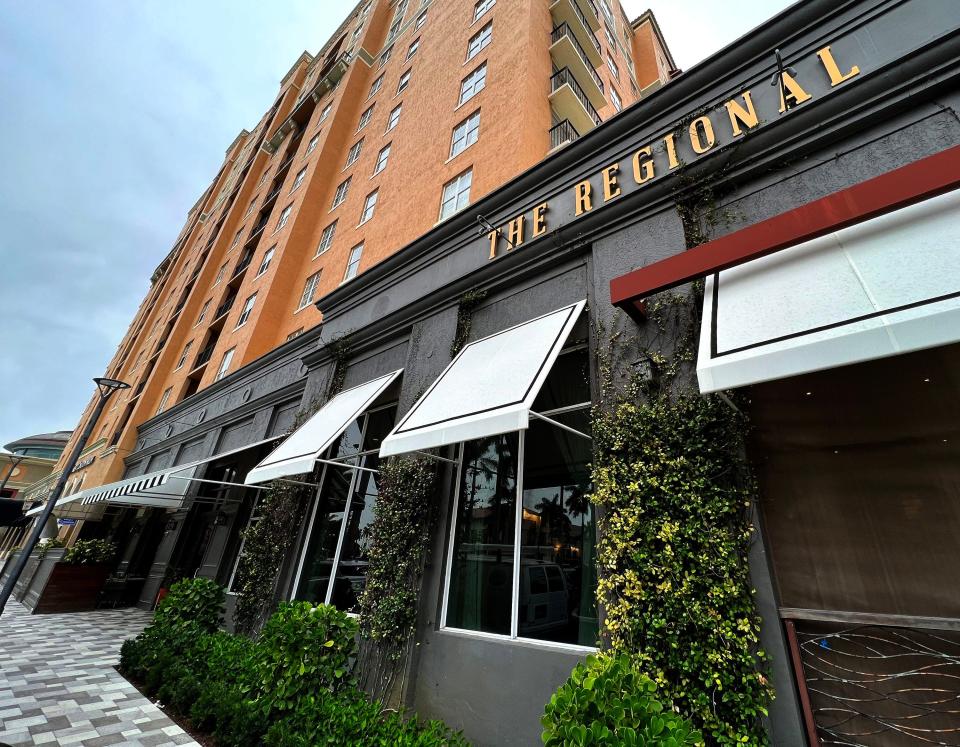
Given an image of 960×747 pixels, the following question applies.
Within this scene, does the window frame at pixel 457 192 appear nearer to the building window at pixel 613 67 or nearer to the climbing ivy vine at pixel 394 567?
the climbing ivy vine at pixel 394 567

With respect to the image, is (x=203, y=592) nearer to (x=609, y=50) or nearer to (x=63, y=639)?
(x=63, y=639)

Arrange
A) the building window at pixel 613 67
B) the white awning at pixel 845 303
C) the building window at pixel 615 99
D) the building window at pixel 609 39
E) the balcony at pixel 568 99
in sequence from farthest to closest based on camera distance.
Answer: the building window at pixel 609 39 < the building window at pixel 613 67 < the building window at pixel 615 99 < the balcony at pixel 568 99 < the white awning at pixel 845 303

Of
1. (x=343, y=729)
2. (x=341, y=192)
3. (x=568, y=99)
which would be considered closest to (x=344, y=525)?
(x=343, y=729)

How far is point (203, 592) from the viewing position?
25.9 ft

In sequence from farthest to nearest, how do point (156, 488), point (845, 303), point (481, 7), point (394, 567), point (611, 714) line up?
point (481, 7) → point (156, 488) → point (394, 567) → point (845, 303) → point (611, 714)

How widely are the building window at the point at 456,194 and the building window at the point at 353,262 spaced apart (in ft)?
13.3

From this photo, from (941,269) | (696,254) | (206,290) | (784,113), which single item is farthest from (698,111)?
(206,290)

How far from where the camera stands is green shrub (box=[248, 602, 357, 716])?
15.5 ft

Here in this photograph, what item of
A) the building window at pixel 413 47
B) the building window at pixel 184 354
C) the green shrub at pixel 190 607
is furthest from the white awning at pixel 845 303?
the building window at pixel 184 354

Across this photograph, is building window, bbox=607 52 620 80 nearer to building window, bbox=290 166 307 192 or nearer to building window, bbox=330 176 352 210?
building window, bbox=330 176 352 210

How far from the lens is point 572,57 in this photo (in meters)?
13.7

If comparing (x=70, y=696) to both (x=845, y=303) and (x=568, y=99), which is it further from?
(x=568, y=99)

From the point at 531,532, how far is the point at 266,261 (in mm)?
20050

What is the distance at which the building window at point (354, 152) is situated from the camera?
20053 mm
